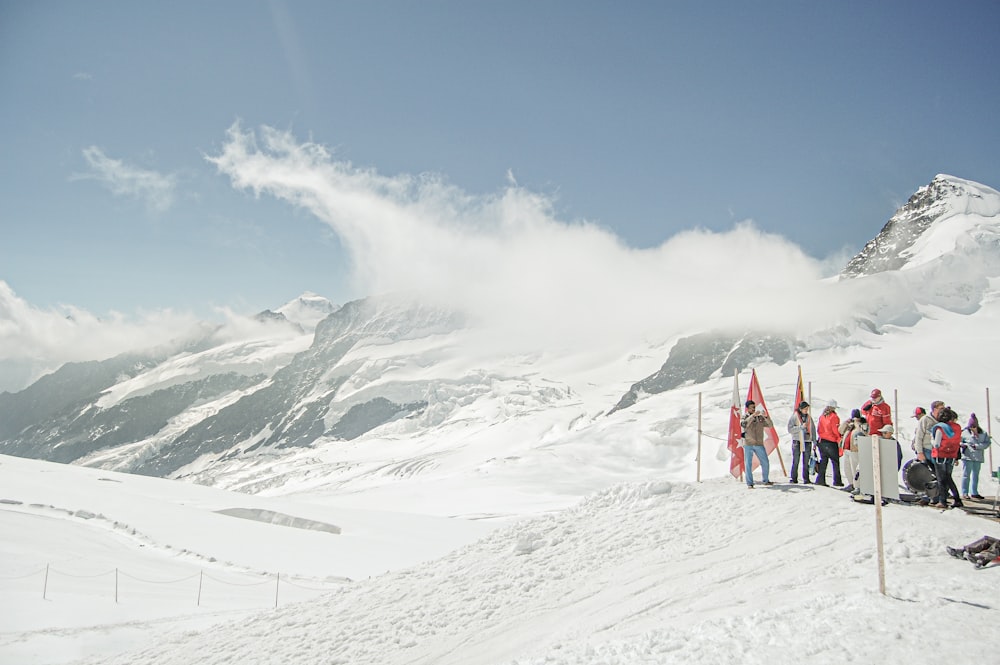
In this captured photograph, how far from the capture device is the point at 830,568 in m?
9.95

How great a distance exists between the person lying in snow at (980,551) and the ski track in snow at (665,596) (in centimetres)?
13

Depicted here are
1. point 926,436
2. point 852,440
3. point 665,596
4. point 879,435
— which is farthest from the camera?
point 852,440

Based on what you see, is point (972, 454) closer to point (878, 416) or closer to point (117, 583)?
point (878, 416)

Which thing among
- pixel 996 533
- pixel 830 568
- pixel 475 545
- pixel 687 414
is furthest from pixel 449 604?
pixel 687 414

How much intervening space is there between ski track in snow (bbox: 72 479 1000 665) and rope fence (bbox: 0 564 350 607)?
10117 millimetres

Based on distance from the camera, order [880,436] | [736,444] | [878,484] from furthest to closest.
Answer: [736,444], [880,436], [878,484]

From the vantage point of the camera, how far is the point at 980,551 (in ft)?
30.8

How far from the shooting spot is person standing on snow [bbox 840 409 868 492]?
14.1 meters

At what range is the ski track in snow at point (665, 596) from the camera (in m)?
7.83

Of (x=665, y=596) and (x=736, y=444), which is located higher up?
(x=736, y=444)

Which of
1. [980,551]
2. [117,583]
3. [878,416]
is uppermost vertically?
[878,416]

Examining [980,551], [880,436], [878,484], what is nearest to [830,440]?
[880,436]

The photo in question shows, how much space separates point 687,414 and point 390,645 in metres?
135

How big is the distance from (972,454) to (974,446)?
20 centimetres
